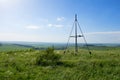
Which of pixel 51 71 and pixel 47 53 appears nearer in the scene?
pixel 51 71

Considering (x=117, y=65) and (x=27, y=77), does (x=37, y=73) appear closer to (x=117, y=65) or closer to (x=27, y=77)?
(x=27, y=77)

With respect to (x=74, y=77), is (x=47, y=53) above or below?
above

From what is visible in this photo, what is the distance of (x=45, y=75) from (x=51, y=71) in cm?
132

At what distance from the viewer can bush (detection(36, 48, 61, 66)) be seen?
18.5 m

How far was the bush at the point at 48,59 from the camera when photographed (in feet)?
60.5

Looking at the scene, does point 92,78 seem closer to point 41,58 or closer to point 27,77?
point 27,77

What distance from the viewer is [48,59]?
63.0ft

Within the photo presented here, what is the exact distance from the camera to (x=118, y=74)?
1364 centimetres

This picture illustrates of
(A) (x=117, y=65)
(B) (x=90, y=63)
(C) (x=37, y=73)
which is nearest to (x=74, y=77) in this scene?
(C) (x=37, y=73)

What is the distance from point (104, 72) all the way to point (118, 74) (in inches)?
47.2

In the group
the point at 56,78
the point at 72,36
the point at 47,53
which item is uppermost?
the point at 72,36

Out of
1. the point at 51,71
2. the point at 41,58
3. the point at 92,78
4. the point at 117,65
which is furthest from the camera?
the point at 41,58

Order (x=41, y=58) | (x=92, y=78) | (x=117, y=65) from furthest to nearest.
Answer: (x=41, y=58)
(x=117, y=65)
(x=92, y=78)

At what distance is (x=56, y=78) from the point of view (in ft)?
42.1
